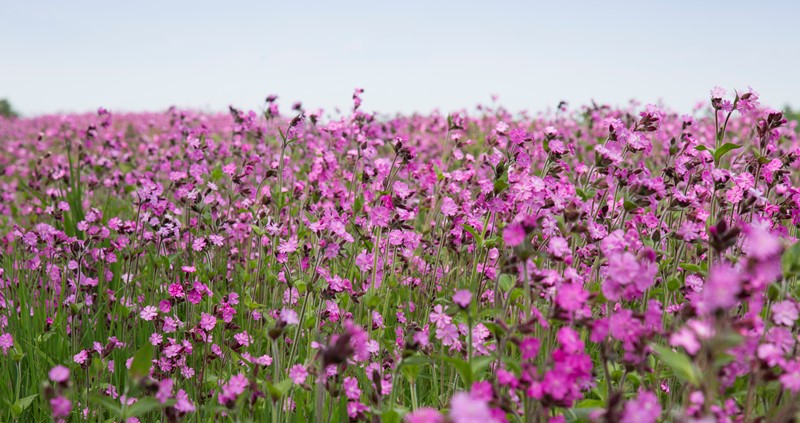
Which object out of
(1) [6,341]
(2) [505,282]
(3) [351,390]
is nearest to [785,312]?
(2) [505,282]

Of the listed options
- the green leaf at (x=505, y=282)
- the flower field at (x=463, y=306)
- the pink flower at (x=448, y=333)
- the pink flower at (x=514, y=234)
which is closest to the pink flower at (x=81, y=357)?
the flower field at (x=463, y=306)

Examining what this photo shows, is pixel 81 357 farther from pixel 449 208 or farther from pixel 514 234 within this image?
pixel 514 234

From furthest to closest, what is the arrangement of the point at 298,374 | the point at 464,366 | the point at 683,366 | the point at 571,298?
the point at 298,374 → the point at 464,366 → the point at 571,298 → the point at 683,366

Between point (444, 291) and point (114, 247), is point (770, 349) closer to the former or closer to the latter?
point (444, 291)

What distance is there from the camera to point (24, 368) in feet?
12.5

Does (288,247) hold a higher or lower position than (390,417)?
higher

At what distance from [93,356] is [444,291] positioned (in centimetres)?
206

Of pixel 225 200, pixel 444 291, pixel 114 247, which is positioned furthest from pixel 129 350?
pixel 225 200

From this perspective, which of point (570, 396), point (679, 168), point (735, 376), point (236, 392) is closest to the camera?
point (570, 396)

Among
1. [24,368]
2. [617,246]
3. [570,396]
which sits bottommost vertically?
[24,368]

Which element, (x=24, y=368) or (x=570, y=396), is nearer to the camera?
(x=570, y=396)

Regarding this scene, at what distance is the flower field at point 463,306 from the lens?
6.26 feet

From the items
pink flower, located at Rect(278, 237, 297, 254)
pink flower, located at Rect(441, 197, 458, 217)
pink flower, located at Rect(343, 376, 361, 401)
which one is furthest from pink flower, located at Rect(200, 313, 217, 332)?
pink flower, located at Rect(441, 197, 458, 217)

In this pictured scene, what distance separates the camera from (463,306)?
82.8 inches
